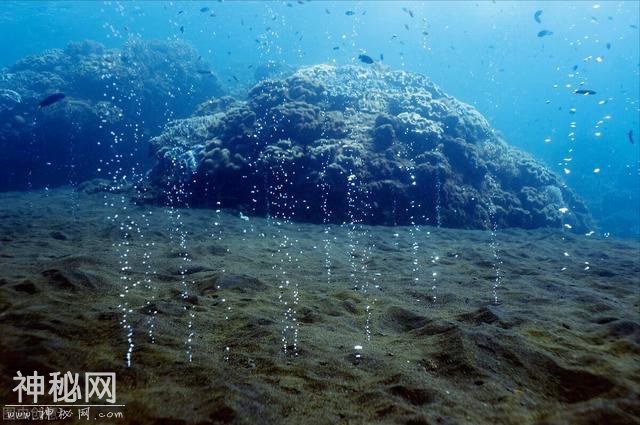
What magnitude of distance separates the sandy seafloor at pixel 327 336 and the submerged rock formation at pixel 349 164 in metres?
4.45

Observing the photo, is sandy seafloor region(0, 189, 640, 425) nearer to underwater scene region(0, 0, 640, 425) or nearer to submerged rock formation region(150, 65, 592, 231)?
underwater scene region(0, 0, 640, 425)

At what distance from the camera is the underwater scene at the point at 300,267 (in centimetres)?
279

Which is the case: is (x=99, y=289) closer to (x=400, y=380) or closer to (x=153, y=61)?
(x=400, y=380)

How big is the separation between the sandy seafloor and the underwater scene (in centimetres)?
2

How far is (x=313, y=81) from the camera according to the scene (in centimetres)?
1631

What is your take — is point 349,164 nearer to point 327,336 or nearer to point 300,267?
point 300,267

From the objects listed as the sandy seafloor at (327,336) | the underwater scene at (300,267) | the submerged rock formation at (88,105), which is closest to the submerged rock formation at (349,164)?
the underwater scene at (300,267)

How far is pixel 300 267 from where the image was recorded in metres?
6.91

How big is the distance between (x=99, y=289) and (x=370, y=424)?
4.10 meters

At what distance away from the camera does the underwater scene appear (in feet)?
9.16

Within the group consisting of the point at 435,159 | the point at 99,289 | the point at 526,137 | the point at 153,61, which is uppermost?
the point at 526,137

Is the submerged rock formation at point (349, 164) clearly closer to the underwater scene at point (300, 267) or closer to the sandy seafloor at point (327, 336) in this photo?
the underwater scene at point (300, 267)

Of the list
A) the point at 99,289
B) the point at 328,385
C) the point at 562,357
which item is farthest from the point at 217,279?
the point at 562,357

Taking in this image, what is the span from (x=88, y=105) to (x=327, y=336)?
76.8 feet
